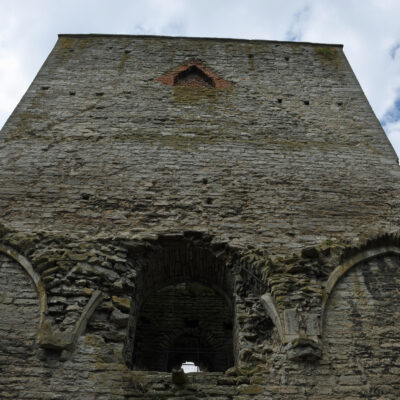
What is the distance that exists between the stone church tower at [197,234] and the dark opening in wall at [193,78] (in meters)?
0.04

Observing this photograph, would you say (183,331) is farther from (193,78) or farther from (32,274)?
(193,78)

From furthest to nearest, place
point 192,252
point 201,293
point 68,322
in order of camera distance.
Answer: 1. point 201,293
2. point 192,252
3. point 68,322

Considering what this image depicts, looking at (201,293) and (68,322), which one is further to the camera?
(201,293)

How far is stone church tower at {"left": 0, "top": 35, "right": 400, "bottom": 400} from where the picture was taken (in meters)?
4.11

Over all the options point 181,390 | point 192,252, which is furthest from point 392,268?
point 181,390

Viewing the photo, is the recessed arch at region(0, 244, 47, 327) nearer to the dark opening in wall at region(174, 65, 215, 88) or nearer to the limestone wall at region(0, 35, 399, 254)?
the limestone wall at region(0, 35, 399, 254)

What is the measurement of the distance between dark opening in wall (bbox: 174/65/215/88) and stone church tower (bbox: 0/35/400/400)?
0.13 feet

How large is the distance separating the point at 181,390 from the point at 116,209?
95.8 inches

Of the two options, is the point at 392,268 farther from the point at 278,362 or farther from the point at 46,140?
the point at 46,140

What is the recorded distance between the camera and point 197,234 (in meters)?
5.28

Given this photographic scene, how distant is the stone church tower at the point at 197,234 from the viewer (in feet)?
13.5

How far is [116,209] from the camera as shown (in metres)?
5.63

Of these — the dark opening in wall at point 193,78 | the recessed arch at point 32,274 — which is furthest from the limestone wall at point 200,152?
the recessed arch at point 32,274

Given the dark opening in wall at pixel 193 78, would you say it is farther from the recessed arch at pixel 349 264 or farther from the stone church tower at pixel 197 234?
the recessed arch at pixel 349 264
